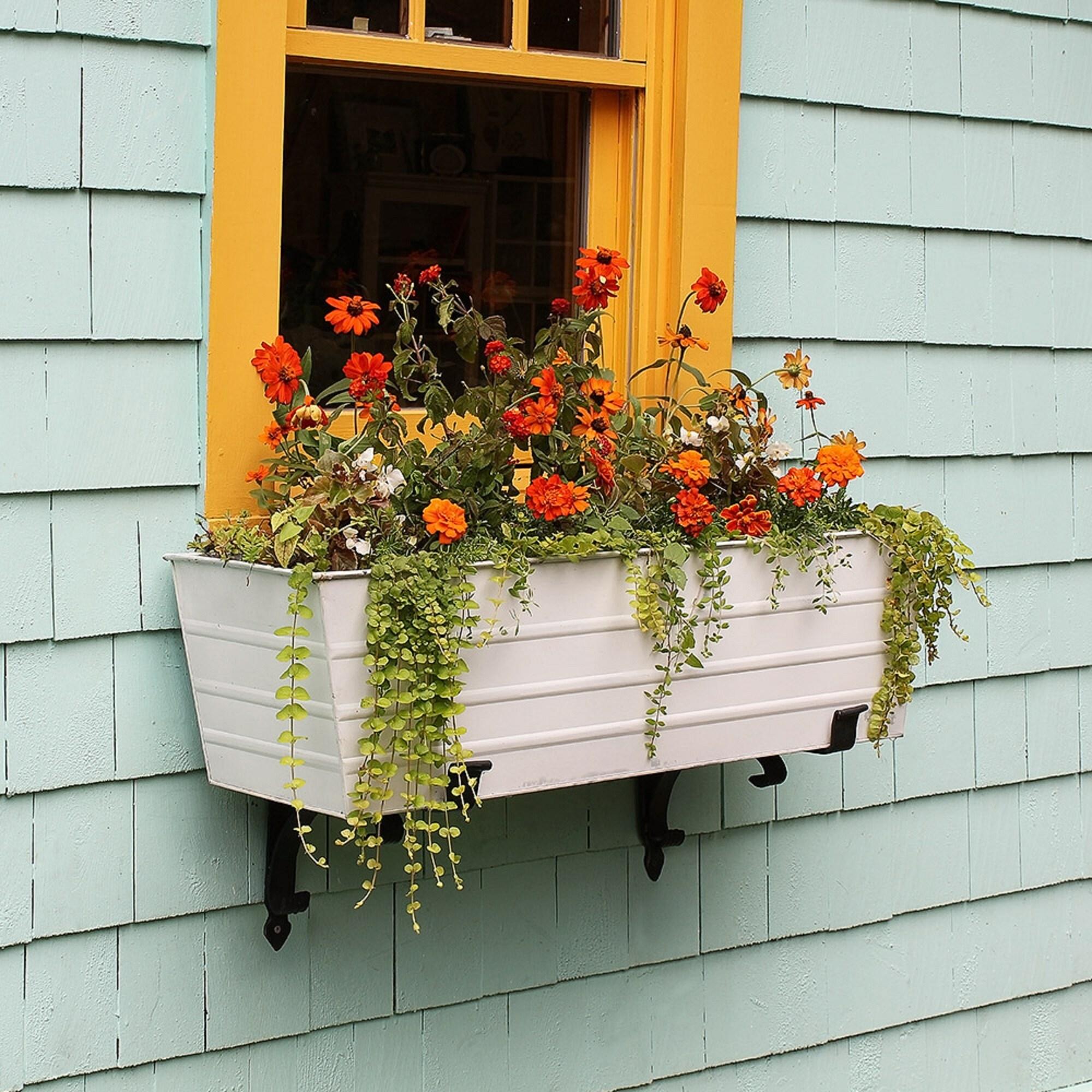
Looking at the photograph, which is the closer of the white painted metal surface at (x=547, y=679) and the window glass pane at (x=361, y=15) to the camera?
the white painted metal surface at (x=547, y=679)

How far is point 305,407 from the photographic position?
198 centimetres

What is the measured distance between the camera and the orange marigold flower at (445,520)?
1870mm

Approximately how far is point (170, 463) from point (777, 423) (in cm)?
101

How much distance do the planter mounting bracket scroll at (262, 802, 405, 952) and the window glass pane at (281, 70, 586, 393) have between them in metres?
0.61

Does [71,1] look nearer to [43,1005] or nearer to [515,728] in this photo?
[515,728]

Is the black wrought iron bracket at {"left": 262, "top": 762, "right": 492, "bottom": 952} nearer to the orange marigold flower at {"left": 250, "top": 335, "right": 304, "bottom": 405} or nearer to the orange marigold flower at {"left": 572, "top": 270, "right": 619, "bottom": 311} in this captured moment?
the orange marigold flower at {"left": 250, "top": 335, "right": 304, "bottom": 405}

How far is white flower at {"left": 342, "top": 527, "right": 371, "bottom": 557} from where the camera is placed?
1.85 m

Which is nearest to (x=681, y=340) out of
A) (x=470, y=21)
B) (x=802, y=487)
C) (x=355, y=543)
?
(x=802, y=487)

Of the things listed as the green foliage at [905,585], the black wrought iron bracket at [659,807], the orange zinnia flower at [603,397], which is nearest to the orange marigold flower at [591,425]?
the orange zinnia flower at [603,397]

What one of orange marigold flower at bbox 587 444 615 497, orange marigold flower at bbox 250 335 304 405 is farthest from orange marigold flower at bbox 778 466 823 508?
orange marigold flower at bbox 250 335 304 405

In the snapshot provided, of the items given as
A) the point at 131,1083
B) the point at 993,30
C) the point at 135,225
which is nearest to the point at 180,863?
the point at 131,1083

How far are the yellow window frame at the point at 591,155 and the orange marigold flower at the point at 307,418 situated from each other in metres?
0.13

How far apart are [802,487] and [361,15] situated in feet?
2.98

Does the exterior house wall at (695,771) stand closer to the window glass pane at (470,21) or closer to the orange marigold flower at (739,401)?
the orange marigold flower at (739,401)
